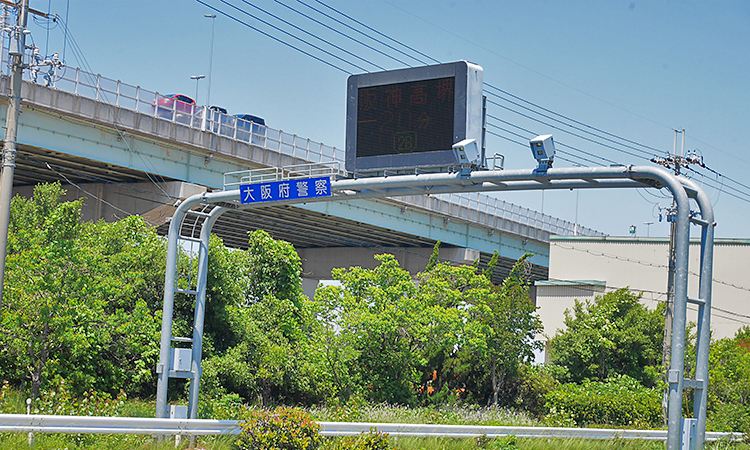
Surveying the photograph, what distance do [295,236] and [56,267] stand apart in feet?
111

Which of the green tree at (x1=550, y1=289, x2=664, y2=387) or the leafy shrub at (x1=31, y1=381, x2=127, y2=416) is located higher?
the green tree at (x1=550, y1=289, x2=664, y2=387)

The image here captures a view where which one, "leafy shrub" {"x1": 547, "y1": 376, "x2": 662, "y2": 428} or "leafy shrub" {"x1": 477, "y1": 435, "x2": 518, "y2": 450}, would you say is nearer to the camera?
"leafy shrub" {"x1": 477, "y1": 435, "x2": 518, "y2": 450}

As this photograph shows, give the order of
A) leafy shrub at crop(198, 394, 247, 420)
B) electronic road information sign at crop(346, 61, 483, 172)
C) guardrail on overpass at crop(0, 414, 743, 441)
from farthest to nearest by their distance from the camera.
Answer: leafy shrub at crop(198, 394, 247, 420) < electronic road information sign at crop(346, 61, 483, 172) < guardrail on overpass at crop(0, 414, 743, 441)

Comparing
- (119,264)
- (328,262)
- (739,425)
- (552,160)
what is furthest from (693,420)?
(328,262)

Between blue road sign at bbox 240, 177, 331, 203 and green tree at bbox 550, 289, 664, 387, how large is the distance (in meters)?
20.6

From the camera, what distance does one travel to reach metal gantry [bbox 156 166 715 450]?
13758mm

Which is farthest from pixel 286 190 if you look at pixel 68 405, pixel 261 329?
pixel 261 329

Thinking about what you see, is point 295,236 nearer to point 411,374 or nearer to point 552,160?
point 411,374

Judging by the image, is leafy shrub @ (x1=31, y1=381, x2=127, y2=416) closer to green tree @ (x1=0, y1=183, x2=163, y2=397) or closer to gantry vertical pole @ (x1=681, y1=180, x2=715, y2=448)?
green tree @ (x1=0, y1=183, x2=163, y2=397)

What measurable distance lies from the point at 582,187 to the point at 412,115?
404cm

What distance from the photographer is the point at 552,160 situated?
1538 cm

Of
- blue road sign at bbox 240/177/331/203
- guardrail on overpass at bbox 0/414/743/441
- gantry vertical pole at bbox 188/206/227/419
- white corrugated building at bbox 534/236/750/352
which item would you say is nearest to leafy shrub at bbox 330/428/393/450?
guardrail on overpass at bbox 0/414/743/441

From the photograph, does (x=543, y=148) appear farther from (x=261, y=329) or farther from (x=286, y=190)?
(x=261, y=329)

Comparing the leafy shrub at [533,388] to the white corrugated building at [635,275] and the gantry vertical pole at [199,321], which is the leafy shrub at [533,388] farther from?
the gantry vertical pole at [199,321]
